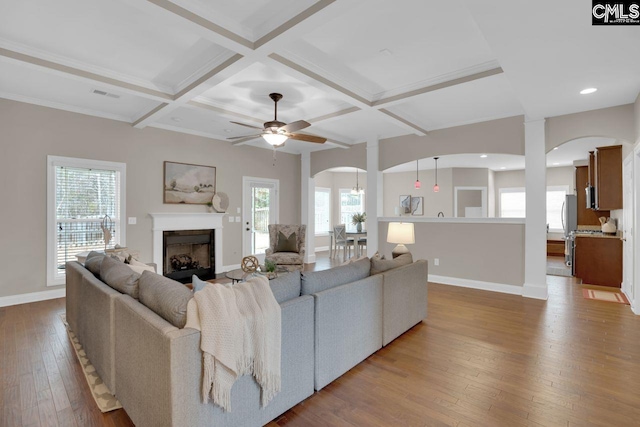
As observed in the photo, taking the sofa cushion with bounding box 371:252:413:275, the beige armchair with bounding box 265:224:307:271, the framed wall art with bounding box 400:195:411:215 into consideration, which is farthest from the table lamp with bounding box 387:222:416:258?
the framed wall art with bounding box 400:195:411:215

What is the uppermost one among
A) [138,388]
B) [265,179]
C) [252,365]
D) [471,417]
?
[265,179]

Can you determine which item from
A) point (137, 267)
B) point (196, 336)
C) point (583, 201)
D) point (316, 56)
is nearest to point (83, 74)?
point (137, 267)

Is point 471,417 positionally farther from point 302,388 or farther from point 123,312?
point 123,312

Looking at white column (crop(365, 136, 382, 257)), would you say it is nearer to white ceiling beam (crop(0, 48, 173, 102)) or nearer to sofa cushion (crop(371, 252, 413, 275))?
sofa cushion (crop(371, 252, 413, 275))

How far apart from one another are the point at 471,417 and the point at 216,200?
17.9 feet

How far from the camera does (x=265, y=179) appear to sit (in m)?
7.34

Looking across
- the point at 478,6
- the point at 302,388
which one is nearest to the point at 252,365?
the point at 302,388

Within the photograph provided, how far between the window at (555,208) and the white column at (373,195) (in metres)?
6.41

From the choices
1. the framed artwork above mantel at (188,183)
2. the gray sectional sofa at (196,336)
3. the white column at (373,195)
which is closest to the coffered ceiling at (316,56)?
the framed artwork above mantel at (188,183)

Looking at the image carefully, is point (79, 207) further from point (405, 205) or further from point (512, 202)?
point (512, 202)

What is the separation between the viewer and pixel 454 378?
8.04ft

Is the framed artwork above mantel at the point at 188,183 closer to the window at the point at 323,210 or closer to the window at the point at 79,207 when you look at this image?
the window at the point at 79,207

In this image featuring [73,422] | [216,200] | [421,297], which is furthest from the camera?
[216,200]

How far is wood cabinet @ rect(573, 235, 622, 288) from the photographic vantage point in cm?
533
